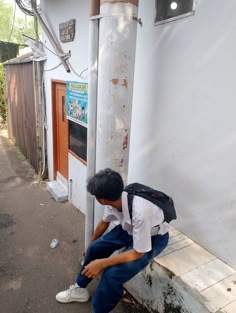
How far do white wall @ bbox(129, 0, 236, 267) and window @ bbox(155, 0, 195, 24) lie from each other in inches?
Result: 2.4

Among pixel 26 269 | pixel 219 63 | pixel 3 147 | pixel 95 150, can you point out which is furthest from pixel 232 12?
pixel 3 147

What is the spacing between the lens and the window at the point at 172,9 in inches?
89.9

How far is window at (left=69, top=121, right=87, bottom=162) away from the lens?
4.23 m

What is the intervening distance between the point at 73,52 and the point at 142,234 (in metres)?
3.26

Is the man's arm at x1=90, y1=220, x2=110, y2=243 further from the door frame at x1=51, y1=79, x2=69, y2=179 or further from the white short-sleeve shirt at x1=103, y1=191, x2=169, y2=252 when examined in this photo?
the door frame at x1=51, y1=79, x2=69, y2=179

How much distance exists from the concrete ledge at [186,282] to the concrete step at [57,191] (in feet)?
8.82

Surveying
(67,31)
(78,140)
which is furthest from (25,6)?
(78,140)

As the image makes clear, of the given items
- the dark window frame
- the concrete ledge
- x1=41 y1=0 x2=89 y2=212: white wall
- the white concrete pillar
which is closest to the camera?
the concrete ledge

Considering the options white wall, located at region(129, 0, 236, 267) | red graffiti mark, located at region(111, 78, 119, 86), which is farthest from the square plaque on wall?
red graffiti mark, located at region(111, 78, 119, 86)

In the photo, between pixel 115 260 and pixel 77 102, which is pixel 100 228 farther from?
pixel 77 102

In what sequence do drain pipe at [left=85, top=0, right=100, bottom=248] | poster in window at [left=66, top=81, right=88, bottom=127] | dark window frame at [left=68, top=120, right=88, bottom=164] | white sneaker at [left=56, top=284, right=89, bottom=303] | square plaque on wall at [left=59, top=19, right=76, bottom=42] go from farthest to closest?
1. dark window frame at [left=68, top=120, right=88, bottom=164]
2. square plaque on wall at [left=59, top=19, right=76, bottom=42]
3. poster in window at [left=66, top=81, right=88, bottom=127]
4. white sneaker at [left=56, top=284, right=89, bottom=303]
5. drain pipe at [left=85, top=0, right=100, bottom=248]

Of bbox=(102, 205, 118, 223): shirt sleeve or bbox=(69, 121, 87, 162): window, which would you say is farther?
bbox=(69, 121, 87, 162): window

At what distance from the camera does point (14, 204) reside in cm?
489

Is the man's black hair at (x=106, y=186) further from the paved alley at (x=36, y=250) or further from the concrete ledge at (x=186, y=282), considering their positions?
the paved alley at (x=36, y=250)
